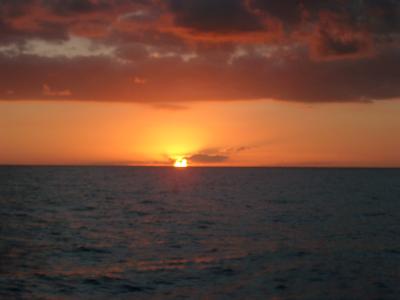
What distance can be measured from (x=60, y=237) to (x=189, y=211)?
2552cm

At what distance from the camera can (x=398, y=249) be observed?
35.3 m

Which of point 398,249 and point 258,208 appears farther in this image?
point 258,208

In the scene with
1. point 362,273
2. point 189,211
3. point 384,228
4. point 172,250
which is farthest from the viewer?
point 189,211

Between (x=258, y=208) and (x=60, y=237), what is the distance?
32710 millimetres

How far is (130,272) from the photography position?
2781cm

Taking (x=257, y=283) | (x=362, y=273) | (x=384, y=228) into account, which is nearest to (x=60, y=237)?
(x=257, y=283)

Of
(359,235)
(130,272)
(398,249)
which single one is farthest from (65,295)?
(359,235)

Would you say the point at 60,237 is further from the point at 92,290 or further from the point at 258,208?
the point at 258,208

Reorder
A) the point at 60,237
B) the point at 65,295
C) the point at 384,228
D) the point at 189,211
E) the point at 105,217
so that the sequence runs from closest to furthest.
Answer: the point at 65,295
the point at 60,237
the point at 384,228
the point at 105,217
the point at 189,211

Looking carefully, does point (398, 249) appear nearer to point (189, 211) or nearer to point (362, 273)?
point (362, 273)

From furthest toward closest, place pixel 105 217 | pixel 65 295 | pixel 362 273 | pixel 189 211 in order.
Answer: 1. pixel 189 211
2. pixel 105 217
3. pixel 362 273
4. pixel 65 295

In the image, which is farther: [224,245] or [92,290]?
[224,245]

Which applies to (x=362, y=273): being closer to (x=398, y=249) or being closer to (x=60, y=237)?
(x=398, y=249)

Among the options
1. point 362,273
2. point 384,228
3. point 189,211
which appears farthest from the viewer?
point 189,211
